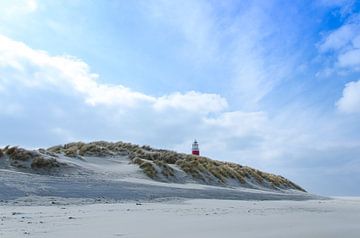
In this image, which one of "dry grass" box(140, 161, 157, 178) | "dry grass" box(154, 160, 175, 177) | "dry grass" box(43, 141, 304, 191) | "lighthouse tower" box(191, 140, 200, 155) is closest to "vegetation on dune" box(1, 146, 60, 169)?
"dry grass" box(43, 141, 304, 191)

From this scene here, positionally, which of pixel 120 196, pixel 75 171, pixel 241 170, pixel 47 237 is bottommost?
pixel 47 237

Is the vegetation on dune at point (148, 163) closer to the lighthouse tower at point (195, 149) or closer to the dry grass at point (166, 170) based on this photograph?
the dry grass at point (166, 170)

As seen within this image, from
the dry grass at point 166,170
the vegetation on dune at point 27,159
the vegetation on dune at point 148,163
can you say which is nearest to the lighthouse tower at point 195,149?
the vegetation on dune at point 148,163

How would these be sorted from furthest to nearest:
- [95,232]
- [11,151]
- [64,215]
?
[11,151] → [64,215] → [95,232]

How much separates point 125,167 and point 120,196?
7688 mm

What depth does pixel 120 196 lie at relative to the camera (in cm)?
1056

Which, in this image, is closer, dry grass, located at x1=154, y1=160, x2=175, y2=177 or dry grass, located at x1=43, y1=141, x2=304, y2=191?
dry grass, located at x1=154, y1=160, x2=175, y2=177

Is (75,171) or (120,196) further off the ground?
(75,171)

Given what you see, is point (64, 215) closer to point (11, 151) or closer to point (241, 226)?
point (241, 226)

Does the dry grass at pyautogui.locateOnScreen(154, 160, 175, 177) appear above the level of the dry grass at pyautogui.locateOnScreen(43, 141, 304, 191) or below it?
below

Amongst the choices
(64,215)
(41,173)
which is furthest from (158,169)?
(64,215)

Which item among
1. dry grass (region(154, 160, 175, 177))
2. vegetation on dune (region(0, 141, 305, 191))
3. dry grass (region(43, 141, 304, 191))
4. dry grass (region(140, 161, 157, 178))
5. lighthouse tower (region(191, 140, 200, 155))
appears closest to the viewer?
vegetation on dune (region(0, 141, 305, 191))

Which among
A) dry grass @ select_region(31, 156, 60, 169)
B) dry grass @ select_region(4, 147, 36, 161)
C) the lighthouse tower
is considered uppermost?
the lighthouse tower

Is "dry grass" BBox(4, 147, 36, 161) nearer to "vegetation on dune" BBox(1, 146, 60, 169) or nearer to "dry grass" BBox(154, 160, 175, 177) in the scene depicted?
"vegetation on dune" BBox(1, 146, 60, 169)
